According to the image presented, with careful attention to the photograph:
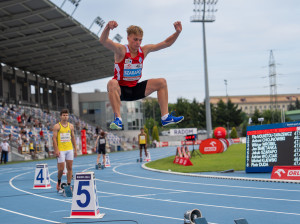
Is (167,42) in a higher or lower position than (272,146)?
higher

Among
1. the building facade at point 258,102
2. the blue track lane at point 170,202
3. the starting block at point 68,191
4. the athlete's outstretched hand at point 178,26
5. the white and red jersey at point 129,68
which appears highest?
the building facade at point 258,102

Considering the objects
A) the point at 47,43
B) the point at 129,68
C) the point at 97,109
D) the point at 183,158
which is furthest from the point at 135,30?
the point at 97,109

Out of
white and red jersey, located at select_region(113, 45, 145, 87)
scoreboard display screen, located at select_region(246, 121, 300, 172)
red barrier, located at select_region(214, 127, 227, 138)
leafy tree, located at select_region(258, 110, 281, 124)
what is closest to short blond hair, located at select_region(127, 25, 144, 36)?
white and red jersey, located at select_region(113, 45, 145, 87)

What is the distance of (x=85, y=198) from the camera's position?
25.3 ft

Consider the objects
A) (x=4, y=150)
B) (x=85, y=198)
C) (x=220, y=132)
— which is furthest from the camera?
(x=220, y=132)

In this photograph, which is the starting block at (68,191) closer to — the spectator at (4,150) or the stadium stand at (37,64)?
the stadium stand at (37,64)

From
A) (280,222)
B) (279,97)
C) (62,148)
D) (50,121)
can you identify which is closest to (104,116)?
(50,121)

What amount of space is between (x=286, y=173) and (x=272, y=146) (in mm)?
1618

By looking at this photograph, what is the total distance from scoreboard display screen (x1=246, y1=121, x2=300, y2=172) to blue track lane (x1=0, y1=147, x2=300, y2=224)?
5.85 feet

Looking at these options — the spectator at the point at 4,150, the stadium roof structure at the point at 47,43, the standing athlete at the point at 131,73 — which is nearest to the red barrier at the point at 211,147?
the stadium roof structure at the point at 47,43

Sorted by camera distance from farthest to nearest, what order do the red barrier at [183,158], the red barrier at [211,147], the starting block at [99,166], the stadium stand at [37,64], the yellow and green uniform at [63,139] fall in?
1. the stadium stand at [37,64]
2. the red barrier at [211,147]
3. the starting block at [99,166]
4. the red barrier at [183,158]
5. the yellow and green uniform at [63,139]

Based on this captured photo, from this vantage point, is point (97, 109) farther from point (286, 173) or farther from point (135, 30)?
point (135, 30)

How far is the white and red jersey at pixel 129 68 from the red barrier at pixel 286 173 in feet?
28.1

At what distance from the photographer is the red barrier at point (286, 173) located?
38.5ft
